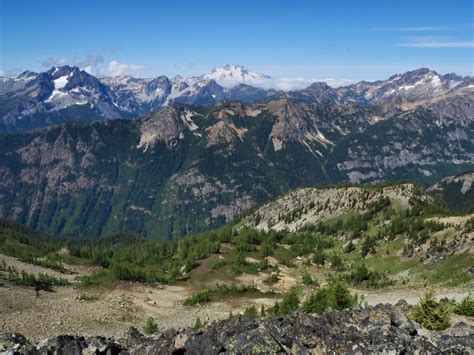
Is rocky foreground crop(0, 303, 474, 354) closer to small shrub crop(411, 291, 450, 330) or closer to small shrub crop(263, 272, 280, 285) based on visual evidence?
small shrub crop(411, 291, 450, 330)

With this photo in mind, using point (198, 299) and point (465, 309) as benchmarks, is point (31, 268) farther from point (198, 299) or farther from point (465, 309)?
point (465, 309)

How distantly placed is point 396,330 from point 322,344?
29.5 ft

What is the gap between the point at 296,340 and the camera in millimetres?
49094

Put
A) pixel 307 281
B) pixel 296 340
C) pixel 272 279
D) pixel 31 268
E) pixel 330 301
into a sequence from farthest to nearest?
pixel 31 268 < pixel 272 279 < pixel 307 281 < pixel 330 301 < pixel 296 340

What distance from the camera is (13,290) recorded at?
98.2 metres

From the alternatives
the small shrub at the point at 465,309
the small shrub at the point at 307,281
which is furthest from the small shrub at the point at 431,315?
the small shrub at the point at 307,281

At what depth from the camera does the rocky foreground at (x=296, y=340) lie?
152ft

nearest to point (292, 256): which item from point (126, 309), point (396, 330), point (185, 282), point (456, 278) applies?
point (185, 282)

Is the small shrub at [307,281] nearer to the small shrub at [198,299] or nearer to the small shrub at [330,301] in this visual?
the small shrub at [198,299]

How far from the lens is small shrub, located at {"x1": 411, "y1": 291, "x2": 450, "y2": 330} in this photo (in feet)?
195

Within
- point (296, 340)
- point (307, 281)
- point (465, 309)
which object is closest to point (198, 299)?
point (307, 281)

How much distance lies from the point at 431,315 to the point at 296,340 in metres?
21.8

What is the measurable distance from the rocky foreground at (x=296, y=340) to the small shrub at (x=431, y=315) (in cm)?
372

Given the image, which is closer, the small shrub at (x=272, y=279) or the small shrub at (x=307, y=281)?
the small shrub at (x=307, y=281)
